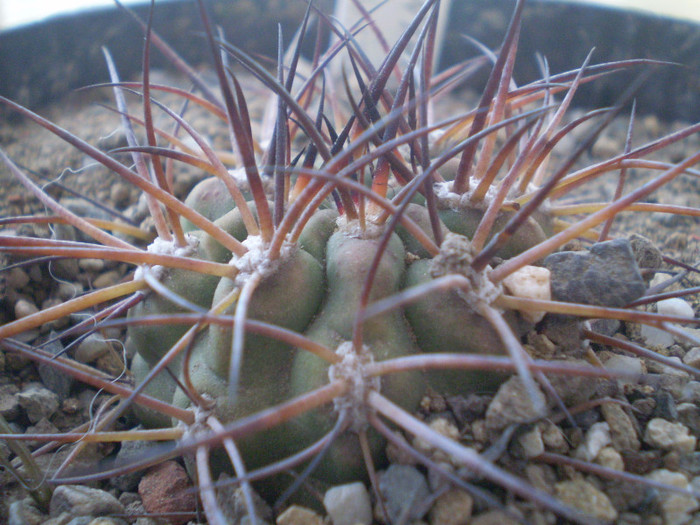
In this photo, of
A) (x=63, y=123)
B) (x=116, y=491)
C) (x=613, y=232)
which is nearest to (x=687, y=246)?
(x=613, y=232)

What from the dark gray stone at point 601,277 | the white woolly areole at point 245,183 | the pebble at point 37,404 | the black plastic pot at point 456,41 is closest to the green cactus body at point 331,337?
the dark gray stone at point 601,277

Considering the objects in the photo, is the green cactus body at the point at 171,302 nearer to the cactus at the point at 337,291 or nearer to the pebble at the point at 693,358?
the cactus at the point at 337,291

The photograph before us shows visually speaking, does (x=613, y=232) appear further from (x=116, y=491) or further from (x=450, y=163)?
(x=116, y=491)

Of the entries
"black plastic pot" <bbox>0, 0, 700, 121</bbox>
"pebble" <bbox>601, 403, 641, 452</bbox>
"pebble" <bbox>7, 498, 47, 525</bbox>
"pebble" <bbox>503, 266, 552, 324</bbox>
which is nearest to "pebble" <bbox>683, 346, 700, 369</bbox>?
"pebble" <bbox>601, 403, 641, 452</bbox>

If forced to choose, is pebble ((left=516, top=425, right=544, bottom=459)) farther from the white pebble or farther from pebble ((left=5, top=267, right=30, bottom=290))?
pebble ((left=5, top=267, right=30, bottom=290))

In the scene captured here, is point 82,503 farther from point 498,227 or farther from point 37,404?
point 498,227
